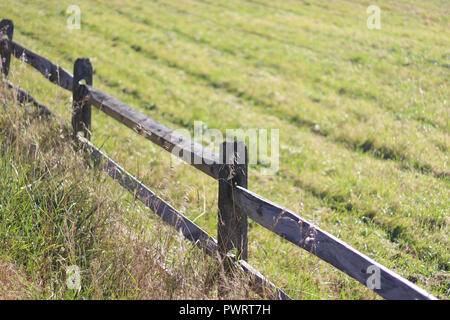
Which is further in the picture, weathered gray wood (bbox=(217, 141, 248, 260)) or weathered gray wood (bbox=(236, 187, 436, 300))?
weathered gray wood (bbox=(217, 141, 248, 260))

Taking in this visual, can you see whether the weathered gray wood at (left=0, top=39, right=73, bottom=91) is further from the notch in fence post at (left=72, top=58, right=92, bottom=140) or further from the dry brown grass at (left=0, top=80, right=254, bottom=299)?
the dry brown grass at (left=0, top=80, right=254, bottom=299)

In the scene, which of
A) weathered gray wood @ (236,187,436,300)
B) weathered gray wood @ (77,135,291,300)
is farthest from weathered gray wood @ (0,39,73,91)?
weathered gray wood @ (236,187,436,300)

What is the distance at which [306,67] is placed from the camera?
14.6 meters

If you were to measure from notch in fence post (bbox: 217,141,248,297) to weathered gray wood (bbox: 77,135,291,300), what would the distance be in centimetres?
10

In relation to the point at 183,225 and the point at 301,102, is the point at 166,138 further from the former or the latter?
the point at 301,102

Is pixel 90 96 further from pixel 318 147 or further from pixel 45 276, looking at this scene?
pixel 318 147

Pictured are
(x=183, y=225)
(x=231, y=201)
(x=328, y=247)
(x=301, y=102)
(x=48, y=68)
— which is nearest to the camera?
(x=328, y=247)

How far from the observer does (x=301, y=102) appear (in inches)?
451

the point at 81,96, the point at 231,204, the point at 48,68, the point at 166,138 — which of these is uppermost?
the point at 48,68

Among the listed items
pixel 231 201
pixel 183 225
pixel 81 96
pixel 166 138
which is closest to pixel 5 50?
pixel 81 96

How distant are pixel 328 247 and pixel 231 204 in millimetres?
1008

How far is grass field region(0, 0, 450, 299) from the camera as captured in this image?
17.0 feet

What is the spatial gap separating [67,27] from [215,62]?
22.5ft

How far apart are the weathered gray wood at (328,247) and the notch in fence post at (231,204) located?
0.09m
